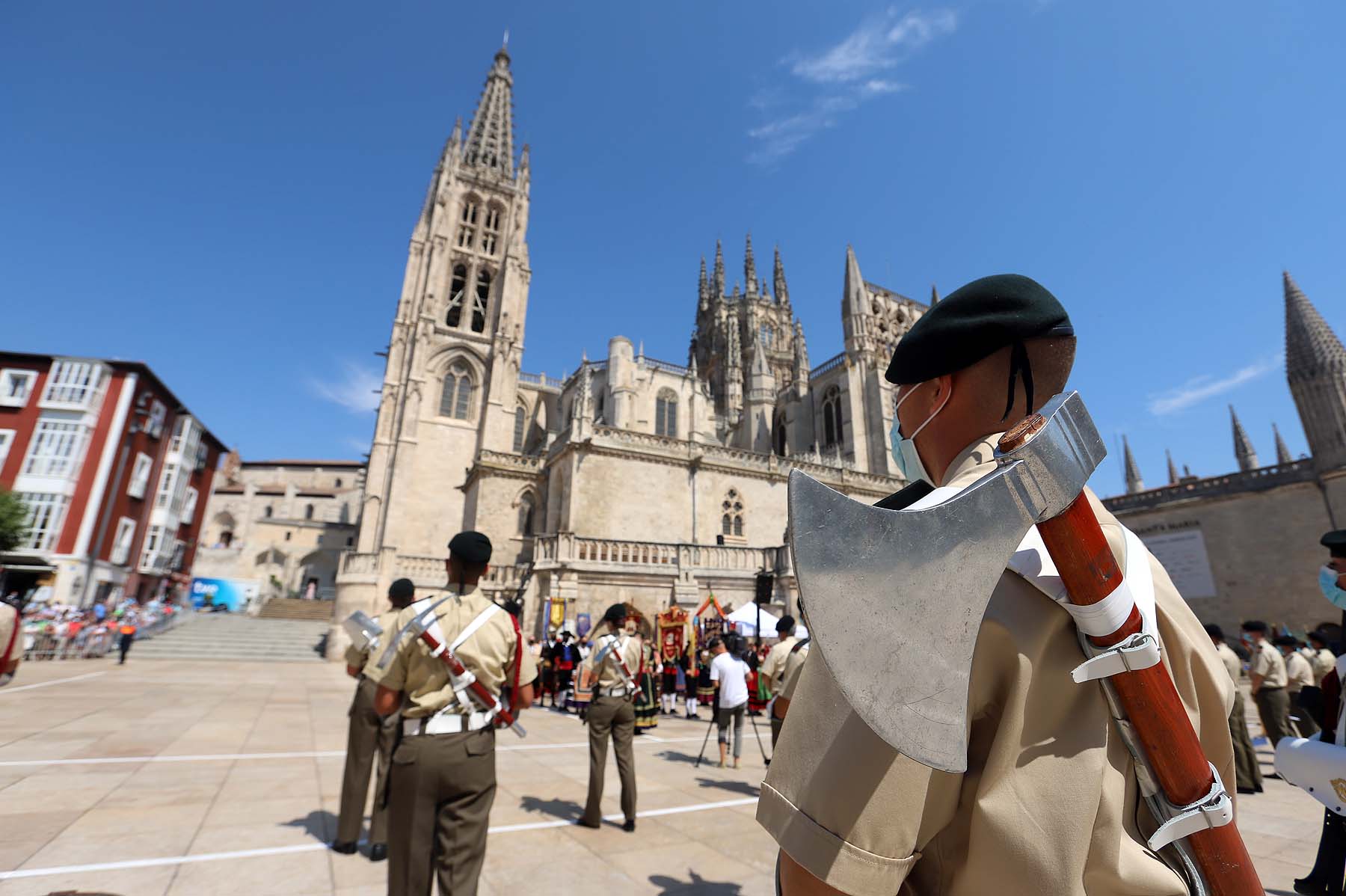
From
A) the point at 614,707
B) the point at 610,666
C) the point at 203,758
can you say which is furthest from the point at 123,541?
the point at 614,707

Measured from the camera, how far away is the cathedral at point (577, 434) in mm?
18125

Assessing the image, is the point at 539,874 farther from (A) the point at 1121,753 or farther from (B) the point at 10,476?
(B) the point at 10,476

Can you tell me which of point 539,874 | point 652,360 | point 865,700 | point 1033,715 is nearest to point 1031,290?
point 1033,715

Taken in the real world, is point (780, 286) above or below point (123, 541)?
above

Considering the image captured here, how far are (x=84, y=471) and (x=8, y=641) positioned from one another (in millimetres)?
29684

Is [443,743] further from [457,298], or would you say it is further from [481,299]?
[481,299]

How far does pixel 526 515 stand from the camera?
24.4 metres

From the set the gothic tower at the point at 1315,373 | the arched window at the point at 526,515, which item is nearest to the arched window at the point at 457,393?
the arched window at the point at 526,515

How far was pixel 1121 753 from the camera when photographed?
3.12ft

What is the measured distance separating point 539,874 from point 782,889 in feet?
14.0

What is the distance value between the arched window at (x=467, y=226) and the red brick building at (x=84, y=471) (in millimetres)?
19048

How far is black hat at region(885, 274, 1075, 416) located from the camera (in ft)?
3.65

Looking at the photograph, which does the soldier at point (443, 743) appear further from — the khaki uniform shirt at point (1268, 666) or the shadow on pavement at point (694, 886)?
the khaki uniform shirt at point (1268, 666)

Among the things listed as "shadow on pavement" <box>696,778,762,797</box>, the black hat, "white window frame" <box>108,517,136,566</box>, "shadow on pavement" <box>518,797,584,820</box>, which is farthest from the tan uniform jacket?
"white window frame" <box>108,517,136,566</box>
